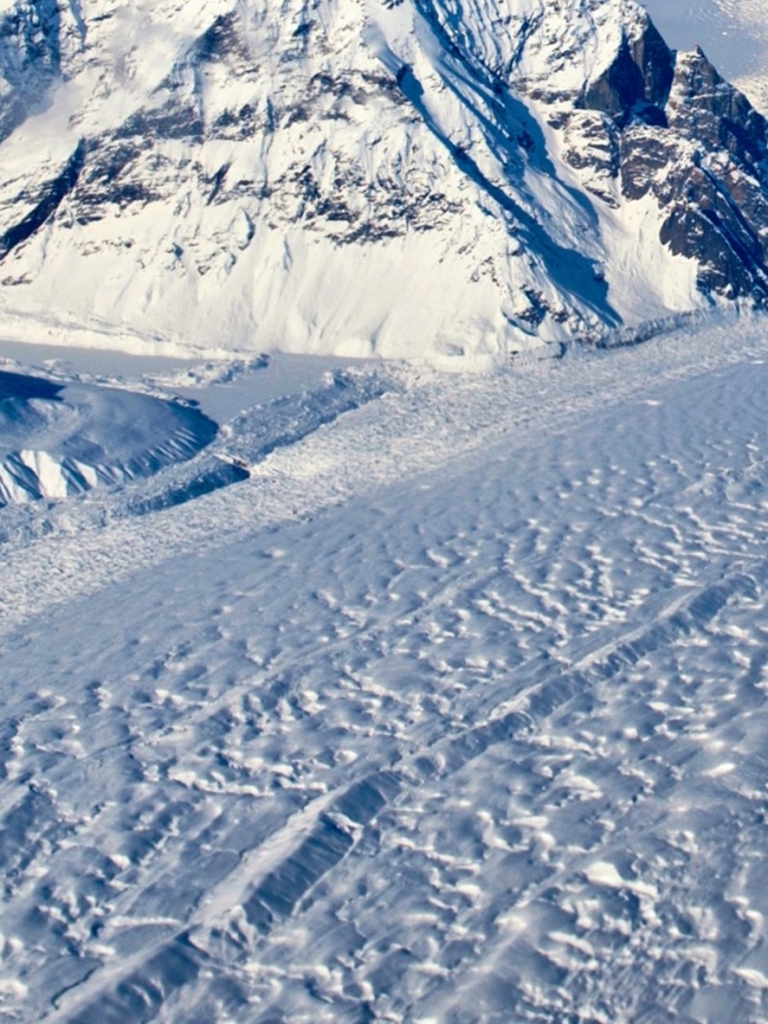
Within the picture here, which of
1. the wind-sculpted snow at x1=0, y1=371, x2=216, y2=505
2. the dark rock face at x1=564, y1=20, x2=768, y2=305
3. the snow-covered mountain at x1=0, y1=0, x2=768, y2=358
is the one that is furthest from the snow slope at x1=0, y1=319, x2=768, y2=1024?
the dark rock face at x1=564, y1=20, x2=768, y2=305

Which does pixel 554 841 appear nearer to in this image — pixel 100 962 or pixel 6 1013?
pixel 100 962

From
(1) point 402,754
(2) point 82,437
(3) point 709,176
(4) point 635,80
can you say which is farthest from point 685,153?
(1) point 402,754

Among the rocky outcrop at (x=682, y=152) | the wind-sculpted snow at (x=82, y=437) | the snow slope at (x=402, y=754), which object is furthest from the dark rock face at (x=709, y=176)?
the snow slope at (x=402, y=754)

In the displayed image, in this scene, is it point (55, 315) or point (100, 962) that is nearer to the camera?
point (100, 962)

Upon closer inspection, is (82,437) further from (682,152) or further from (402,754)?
(682,152)

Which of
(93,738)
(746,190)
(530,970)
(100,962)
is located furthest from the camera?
(746,190)

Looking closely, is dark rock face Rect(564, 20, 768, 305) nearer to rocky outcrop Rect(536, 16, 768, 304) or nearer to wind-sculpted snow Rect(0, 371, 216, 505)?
rocky outcrop Rect(536, 16, 768, 304)

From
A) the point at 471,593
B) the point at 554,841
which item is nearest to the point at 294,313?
the point at 471,593
